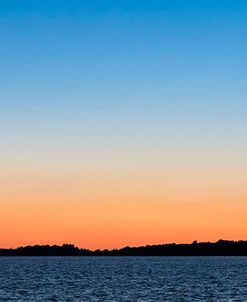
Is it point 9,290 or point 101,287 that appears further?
point 101,287

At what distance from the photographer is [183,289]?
11362 cm

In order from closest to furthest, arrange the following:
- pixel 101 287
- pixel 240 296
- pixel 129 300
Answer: pixel 129 300 < pixel 240 296 < pixel 101 287

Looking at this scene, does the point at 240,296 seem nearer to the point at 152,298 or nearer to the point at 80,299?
the point at 152,298

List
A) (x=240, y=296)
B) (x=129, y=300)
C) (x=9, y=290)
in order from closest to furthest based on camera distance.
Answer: (x=129, y=300)
(x=240, y=296)
(x=9, y=290)

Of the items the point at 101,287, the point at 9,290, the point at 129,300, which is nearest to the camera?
the point at 129,300

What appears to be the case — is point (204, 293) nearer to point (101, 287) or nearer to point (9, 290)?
point (101, 287)

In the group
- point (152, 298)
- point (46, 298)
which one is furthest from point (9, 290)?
point (152, 298)

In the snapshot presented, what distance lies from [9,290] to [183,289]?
2725cm

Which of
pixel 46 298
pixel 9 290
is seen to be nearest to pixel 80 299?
pixel 46 298

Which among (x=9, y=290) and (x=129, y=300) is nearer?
(x=129, y=300)

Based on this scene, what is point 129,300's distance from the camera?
90188mm

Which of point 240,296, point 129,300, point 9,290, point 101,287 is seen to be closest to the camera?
point 129,300

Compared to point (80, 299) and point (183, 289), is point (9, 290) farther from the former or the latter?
point (183, 289)

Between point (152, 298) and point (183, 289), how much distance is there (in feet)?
67.0
